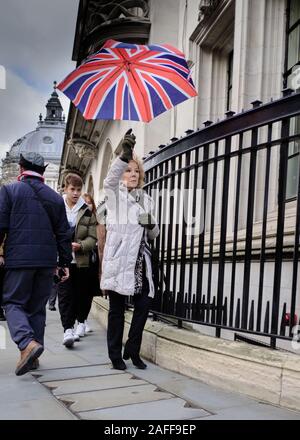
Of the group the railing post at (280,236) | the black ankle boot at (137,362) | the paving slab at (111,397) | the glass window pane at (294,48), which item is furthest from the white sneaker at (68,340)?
the glass window pane at (294,48)

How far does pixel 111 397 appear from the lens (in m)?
→ 3.26

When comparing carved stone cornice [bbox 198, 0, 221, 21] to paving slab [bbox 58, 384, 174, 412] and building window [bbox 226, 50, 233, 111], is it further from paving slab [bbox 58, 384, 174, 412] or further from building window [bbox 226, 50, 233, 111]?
paving slab [bbox 58, 384, 174, 412]

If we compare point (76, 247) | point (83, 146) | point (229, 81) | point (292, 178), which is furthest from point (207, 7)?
point (83, 146)

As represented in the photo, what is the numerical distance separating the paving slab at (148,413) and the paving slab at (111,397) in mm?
87

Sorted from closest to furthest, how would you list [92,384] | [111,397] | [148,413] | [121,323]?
[148,413], [111,397], [92,384], [121,323]

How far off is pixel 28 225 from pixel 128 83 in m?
1.73

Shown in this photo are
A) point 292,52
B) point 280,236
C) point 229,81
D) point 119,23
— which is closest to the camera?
point 280,236

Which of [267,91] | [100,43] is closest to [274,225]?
[267,91]

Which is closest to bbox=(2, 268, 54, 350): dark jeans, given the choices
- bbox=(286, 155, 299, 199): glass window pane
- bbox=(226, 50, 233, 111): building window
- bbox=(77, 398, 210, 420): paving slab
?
bbox=(77, 398, 210, 420): paving slab

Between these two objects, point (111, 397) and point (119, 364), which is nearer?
point (111, 397)

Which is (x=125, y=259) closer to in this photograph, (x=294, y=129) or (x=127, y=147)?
(x=127, y=147)

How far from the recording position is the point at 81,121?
17438 millimetres
